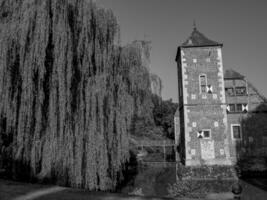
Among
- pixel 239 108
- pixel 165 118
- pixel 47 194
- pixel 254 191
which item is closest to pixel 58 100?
pixel 47 194

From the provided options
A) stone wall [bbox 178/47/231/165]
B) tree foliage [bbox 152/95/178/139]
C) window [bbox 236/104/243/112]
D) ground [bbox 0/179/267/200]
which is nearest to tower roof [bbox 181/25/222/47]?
stone wall [bbox 178/47/231/165]

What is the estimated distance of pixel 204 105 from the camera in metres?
13.6

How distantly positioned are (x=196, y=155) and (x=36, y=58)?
33.4 feet

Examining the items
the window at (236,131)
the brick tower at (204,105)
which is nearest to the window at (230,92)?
the window at (236,131)

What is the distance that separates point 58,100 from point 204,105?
976 centimetres

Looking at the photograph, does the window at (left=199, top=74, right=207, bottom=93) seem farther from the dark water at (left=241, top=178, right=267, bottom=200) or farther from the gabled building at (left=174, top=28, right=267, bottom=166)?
the dark water at (left=241, top=178, right=267, bottom=200)

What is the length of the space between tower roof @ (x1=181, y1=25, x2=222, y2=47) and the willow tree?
30.1 feet

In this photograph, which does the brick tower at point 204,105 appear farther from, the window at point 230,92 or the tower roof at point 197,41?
the window at point 230,92

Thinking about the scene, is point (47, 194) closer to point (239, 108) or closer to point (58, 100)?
point (58, 100)

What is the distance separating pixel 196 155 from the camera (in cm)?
1312

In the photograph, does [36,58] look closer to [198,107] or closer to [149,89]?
[149,89]

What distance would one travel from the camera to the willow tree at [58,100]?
552 centimetres

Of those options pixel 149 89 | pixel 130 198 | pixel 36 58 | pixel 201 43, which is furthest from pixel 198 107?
pixel 130 198

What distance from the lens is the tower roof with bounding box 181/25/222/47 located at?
1412 centimetres
